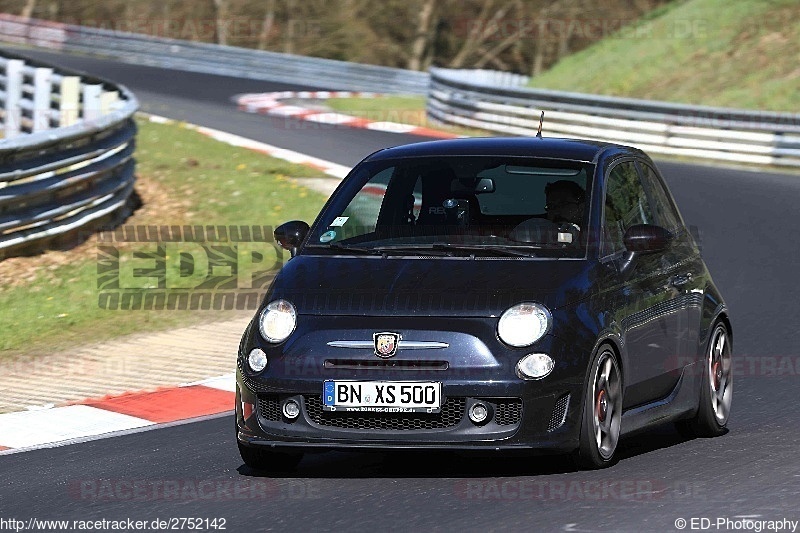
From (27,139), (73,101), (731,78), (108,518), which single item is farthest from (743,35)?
(108,518)

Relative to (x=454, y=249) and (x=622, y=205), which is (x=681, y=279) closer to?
(x=622, y=205)

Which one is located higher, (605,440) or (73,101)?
(605,440)

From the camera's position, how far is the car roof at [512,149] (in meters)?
8.29

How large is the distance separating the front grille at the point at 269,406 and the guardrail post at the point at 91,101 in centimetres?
1341

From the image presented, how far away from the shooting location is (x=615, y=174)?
837 cm

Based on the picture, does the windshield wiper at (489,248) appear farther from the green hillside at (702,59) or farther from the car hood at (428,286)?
the green hillside at (702,59)

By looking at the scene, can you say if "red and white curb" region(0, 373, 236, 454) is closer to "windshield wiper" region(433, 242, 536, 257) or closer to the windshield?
the windshield

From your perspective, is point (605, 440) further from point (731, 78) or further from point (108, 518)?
point (731, 78)

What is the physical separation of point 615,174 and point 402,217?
1.12m

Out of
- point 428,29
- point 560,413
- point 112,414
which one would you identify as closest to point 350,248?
point 560,413

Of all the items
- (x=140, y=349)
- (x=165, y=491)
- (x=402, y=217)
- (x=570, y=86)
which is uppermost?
(x=402, y=217)

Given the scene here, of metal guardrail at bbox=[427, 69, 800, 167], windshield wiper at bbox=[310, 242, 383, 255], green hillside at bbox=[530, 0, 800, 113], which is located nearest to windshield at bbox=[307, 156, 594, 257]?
windshield wiper at bbox=[310, 242, 383, 255]

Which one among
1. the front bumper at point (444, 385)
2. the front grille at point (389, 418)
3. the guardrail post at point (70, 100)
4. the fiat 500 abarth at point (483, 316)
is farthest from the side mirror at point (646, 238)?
the guardrail post at point (70, 100)

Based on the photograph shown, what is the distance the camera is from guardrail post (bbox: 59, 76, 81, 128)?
21328mm
